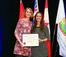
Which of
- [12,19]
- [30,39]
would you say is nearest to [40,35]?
[30,39]

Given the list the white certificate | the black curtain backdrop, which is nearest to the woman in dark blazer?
the white certificate

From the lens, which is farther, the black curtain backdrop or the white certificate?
the black curtain backdrop

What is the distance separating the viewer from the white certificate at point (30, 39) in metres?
3.86

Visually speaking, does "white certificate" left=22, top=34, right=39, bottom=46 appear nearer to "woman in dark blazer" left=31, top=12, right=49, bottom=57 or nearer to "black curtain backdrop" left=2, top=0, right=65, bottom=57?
"woman in dark blazer" left=31, top=12, right=49, bottom=57

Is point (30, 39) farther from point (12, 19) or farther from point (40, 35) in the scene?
point (12, 19)

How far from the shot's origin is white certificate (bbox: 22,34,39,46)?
3.86 m

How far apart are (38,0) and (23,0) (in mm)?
355

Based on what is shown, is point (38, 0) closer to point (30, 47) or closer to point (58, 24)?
point (58, 24)

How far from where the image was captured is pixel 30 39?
12.8ft

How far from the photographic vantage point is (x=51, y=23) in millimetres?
5477

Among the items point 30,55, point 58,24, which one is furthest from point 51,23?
point 30,55

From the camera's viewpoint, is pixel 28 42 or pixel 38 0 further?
pixel 38 0

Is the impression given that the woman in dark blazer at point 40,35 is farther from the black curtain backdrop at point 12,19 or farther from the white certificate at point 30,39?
the black curtain backdrop at point 12,19

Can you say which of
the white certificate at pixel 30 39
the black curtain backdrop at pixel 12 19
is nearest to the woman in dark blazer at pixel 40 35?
the white certificate at pixel 30 39
